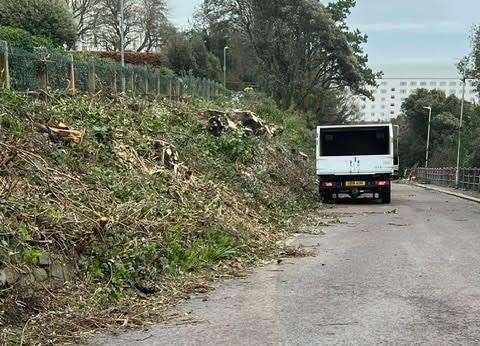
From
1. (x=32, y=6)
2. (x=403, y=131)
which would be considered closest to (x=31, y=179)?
(x=32, y=6)

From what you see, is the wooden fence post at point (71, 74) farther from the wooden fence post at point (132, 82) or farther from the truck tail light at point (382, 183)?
→ the truck tail light at point (382, 183)

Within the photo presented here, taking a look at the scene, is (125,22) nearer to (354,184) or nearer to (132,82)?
(354,184)

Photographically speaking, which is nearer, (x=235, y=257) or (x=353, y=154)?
(x=235, y=257)

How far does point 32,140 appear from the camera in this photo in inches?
386

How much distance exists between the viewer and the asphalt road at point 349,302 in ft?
19.6

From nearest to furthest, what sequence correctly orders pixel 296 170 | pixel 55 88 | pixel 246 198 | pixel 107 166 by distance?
pixel 107 166, pixel 55 88, pixel 246 198, pixel 296 170

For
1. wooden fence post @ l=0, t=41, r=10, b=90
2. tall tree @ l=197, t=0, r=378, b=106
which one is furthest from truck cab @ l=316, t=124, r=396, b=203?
tall tree @ l=197, t=0, r=378, b=106

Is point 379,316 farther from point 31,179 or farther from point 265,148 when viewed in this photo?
point 265,148

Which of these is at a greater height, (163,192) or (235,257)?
(163,192)

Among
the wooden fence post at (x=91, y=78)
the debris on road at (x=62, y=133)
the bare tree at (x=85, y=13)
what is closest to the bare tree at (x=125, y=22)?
the bare tree at (x=85, y=13)


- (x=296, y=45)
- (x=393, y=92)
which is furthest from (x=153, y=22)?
(x=393, y=92)

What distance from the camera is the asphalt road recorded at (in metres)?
5.97

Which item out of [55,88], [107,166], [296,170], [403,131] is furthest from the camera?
[403,131]

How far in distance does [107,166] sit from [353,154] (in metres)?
13.3
